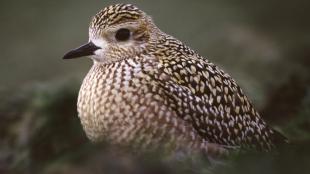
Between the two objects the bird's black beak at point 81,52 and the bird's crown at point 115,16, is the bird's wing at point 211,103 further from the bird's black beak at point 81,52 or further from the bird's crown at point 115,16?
the bird's black beak at point 81,52

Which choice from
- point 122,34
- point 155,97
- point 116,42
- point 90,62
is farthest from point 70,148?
point 90,62

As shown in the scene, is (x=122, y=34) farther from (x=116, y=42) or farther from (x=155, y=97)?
(x=155, y=97)

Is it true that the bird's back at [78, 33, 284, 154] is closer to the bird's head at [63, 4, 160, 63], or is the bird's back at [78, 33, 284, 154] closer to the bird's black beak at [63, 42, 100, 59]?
the bird's head at [63, 4, 160, 63]

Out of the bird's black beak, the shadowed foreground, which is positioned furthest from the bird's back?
the shadowed foreground

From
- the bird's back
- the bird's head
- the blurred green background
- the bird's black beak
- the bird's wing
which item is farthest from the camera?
the bird's head

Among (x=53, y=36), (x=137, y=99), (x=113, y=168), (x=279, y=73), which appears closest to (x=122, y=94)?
(x=137, y=99)

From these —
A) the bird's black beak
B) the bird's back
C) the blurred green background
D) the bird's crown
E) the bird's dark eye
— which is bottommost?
the blurred green background
